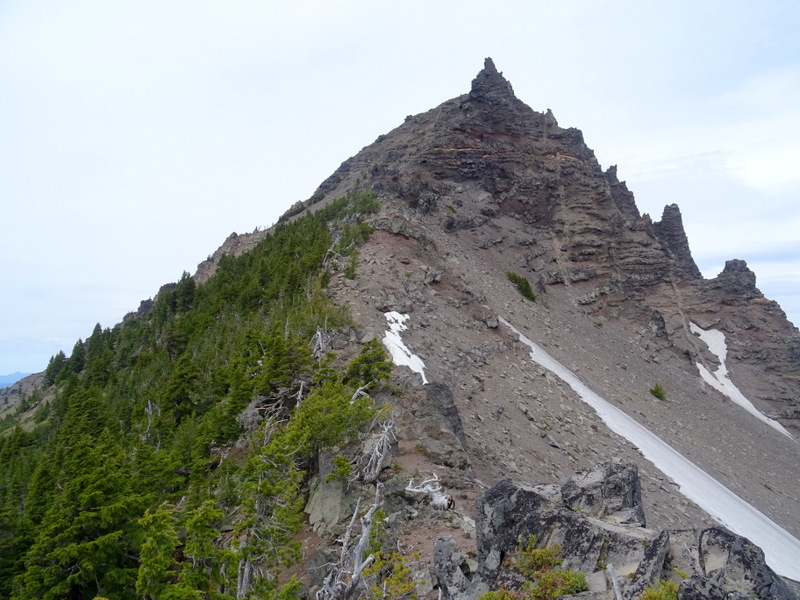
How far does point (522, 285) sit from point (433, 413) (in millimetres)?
39812

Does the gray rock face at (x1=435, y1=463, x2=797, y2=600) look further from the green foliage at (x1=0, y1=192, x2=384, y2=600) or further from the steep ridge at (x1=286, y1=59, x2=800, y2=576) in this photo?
the steep ridge at (x1=286, y1=59, x2=800, y2=576)

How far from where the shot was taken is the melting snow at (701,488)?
27.5 metres

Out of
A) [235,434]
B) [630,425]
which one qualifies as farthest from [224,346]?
[630,425]

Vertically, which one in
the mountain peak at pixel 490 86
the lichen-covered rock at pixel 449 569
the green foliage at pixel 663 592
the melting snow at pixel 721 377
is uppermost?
the mountain peak at pixel 490 86

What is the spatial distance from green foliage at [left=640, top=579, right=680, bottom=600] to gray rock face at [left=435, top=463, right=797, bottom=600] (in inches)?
8.6

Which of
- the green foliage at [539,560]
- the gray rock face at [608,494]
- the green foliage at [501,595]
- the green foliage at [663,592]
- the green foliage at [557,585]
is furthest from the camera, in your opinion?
the gray rock face at [608,494]

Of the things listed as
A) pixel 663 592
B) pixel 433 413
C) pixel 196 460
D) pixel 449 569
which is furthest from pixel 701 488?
pixel 663 592

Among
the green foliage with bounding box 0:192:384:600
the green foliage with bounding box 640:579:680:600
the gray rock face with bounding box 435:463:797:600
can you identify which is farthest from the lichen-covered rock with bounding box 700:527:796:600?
the green foliage with bounding box 0:192:384:600

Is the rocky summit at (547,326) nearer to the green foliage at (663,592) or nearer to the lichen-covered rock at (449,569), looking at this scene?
the lichen-covered rock at (449,569)

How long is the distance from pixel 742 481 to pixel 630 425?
10406 millimetres

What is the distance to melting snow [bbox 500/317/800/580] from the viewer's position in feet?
90.2

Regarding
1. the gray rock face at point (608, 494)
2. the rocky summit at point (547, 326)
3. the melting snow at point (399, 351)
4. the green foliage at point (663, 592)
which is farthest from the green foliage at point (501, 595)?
the melting snow at point (399, 351)

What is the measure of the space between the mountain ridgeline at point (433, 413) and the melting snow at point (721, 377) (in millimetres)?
464

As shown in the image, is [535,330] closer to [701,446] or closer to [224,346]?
[701,446]
